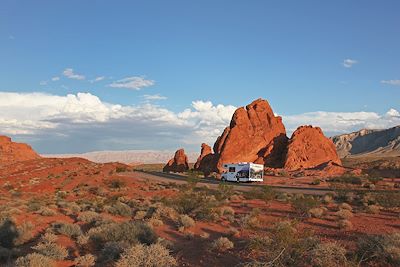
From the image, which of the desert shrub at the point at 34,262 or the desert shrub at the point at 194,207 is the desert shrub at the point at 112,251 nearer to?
the desert shrub at the point at 34,262

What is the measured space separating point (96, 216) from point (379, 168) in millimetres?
51575

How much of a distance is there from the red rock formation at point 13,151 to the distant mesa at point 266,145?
45989 millimetres

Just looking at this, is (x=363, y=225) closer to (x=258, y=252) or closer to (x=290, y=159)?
(x=258, y=252)

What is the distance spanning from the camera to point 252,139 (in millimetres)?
59688

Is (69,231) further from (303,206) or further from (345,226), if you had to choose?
(303,206)

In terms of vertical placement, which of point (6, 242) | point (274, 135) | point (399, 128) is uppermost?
point (399, 128)

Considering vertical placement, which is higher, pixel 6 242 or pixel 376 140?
pixel 376 140

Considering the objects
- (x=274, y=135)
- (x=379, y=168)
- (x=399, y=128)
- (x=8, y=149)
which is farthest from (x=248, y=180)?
(x=399, y=128)

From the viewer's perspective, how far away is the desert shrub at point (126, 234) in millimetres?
12477

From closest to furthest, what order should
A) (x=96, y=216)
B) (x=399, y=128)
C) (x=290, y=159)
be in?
(x=96, y=216), (x=290, y=159), (x=399, y=128)

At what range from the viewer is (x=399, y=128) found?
6107 inches

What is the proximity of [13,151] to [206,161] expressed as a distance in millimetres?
50525

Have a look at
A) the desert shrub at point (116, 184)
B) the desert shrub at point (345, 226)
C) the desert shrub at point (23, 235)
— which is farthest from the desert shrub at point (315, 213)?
the desert shrub at point (116, 184)

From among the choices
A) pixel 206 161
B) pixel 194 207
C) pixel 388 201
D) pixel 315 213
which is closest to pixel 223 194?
pixel 194 207
